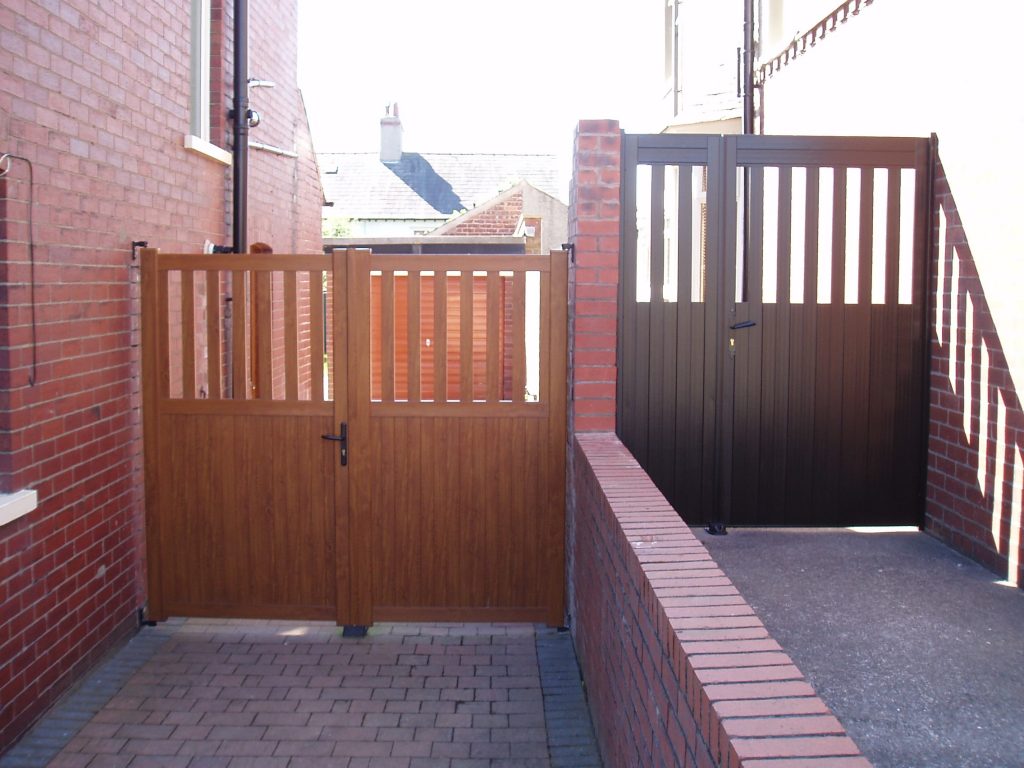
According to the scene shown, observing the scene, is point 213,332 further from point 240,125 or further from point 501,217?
point 501,217

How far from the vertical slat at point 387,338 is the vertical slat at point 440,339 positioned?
25cm

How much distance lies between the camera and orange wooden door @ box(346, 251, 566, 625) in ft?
18.1

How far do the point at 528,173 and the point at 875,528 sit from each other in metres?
30.8

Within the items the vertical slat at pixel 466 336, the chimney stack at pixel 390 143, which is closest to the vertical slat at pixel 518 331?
the vertical slat at pixel 466 336

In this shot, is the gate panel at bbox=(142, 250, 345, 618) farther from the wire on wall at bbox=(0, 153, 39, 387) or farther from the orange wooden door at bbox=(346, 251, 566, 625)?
the wire on wall at bbox=(0, 153, 39, 387)

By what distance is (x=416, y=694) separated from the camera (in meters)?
4.77

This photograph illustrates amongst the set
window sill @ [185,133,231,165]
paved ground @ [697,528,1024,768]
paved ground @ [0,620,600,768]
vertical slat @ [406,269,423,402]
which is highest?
window sill @ [185,133,231,165]

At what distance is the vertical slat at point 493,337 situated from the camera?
5.48 m

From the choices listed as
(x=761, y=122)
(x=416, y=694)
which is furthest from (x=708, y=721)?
(x=761, y=122)

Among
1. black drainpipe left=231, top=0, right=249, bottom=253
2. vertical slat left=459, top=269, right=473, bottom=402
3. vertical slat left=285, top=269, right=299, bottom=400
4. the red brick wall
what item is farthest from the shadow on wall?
the red brick wall

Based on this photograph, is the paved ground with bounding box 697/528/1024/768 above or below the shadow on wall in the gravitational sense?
below

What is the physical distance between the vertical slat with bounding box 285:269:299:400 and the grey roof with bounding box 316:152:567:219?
97.5 feet

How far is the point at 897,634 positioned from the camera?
4023 millimetres

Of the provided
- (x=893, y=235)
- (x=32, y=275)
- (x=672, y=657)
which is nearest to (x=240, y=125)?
(x=32, y=275)
